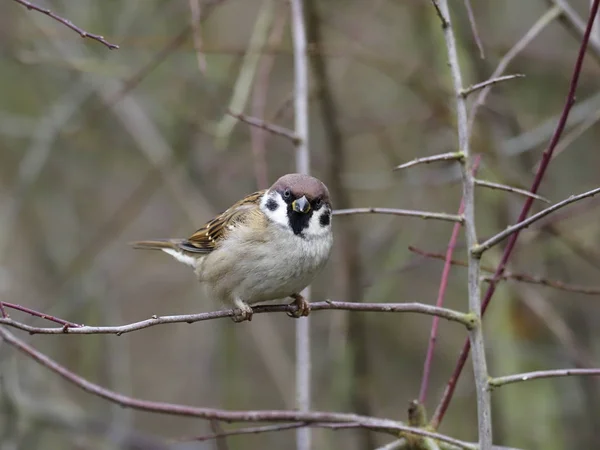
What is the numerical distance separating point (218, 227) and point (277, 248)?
2.20 ft

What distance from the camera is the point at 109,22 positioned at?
18.0 feet

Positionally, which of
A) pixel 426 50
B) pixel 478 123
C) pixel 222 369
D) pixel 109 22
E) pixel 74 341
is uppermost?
pixel 109 22

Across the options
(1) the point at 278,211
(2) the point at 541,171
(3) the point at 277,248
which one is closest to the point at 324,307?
(2) the point at 541,171

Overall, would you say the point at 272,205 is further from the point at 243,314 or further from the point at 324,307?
the point at 324,307

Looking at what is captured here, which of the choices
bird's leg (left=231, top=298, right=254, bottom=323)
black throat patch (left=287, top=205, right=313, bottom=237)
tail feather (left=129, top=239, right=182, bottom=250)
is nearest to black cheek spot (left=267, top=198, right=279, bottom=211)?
black throat patch (left=287, top=205, right=313, bottom=237)

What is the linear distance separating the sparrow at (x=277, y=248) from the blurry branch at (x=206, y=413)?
632mm

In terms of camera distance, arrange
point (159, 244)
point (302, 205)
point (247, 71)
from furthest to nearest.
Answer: point (159, 244) < point (247, 71) < point (302, 205)

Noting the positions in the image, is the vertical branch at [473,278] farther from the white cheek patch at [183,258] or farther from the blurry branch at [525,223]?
the white cheek patch at [183,258]

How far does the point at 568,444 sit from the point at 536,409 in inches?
49.3

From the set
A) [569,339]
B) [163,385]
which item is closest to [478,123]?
[569,339]

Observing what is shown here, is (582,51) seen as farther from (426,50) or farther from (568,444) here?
(568,444)

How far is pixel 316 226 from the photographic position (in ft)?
10.6

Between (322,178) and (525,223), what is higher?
(322,178)

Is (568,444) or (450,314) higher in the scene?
(568,444)
